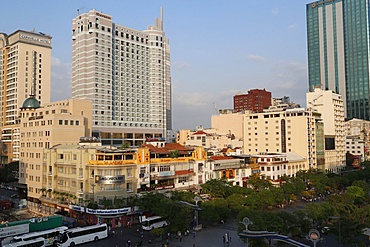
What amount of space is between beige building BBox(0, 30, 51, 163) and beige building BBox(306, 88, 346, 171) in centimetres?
11554

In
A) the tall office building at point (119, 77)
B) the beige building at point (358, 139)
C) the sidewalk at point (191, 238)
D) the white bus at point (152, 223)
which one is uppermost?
the tall office building at point (119, 77)

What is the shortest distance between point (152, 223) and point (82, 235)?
1177 centimetres

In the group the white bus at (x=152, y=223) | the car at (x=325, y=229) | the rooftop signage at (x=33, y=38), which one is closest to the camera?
the car at (x=325, y=229)

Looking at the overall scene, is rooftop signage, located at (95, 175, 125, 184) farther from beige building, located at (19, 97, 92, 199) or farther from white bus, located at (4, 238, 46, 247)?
beige building, located at (19, 97, 92, 199)

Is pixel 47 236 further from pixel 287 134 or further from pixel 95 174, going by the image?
pixel 287 134

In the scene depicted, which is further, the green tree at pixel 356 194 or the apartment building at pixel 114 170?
the green tree at pixel 356 194

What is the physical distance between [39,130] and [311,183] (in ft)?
224

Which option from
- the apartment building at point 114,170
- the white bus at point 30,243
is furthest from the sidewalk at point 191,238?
the white bus at point 30,243

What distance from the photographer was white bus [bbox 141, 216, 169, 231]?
5529cm

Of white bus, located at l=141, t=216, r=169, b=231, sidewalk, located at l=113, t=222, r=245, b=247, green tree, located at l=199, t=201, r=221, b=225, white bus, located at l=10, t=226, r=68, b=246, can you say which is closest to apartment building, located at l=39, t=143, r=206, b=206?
white bus, located at l=141, t=216, r=169, b=231

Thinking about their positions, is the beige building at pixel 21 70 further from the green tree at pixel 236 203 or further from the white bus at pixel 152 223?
the green tree at pixel 236 203

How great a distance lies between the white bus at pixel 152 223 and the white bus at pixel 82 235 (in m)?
6.44

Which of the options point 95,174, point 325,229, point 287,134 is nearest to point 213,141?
point 287,134

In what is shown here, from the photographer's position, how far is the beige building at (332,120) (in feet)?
407
